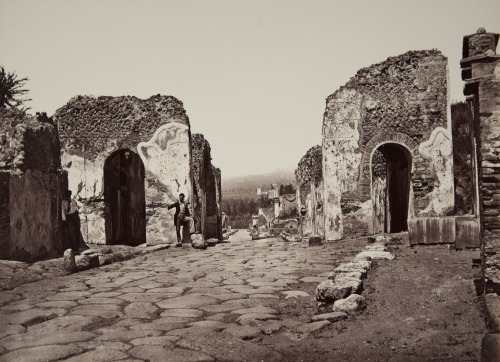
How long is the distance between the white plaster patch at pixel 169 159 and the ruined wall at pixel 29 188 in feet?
8.96

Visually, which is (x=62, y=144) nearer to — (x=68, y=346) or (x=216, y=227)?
(x=216, y=227)

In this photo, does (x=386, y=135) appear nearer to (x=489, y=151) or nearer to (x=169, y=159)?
(x=169, y=159)

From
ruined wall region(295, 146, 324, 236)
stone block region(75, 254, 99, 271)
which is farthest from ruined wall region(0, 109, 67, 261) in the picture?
ruined wall region(295, 146, 324, 236)

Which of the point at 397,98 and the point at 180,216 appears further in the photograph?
the point at 397,98

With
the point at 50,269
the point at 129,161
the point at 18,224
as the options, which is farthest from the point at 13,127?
the point at 129,161

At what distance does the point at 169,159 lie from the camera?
476 inches

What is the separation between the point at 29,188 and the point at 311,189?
13.3m

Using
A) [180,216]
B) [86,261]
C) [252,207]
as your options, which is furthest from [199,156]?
[252,207]

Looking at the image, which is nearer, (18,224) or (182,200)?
(18,224)

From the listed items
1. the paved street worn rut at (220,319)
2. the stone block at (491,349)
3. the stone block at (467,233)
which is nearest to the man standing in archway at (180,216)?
the paved street worn rut at (220,319)

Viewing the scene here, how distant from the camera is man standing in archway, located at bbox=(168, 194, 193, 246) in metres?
11.4

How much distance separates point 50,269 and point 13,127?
2.76 m

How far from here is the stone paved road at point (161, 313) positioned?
330 cm

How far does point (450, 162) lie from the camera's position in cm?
1214
